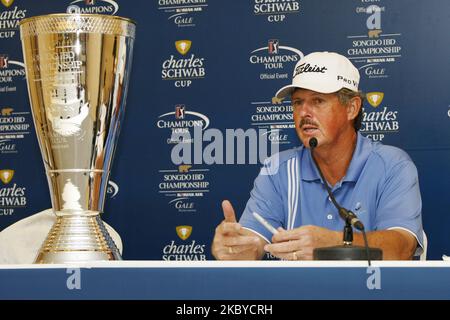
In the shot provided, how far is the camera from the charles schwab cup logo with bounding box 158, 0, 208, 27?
379 cm

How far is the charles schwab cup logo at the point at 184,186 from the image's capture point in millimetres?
3770

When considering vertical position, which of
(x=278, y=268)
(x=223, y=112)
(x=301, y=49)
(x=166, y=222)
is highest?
(x=301, y=49)

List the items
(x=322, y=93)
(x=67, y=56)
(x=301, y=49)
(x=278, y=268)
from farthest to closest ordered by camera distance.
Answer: (x=301, y=49) → (x=322, y=93) → (x=67, y=56) → (x=278, y=268)

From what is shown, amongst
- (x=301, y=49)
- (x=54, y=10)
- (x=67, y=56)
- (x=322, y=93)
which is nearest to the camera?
(x=67, y=56)

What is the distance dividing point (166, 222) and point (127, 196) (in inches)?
8.7

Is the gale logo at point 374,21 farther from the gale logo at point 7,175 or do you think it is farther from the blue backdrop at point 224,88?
the gale logo at point 7,175

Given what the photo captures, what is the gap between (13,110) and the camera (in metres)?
4.03

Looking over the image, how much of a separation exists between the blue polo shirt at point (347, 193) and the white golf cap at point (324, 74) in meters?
0.28

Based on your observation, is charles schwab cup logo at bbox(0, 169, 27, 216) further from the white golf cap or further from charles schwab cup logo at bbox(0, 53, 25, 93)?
the white golf cap

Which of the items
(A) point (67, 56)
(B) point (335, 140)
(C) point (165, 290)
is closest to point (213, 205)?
(B) point (335, 140)

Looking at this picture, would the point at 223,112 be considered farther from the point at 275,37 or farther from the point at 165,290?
the point at 165,290

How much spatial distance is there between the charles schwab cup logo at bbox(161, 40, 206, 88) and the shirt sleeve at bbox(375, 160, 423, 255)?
139cm

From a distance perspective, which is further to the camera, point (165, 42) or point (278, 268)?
point (165, 42)

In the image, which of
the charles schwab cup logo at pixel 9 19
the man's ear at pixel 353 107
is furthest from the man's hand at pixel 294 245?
the charles schwab cup logo at pixel 9 19
